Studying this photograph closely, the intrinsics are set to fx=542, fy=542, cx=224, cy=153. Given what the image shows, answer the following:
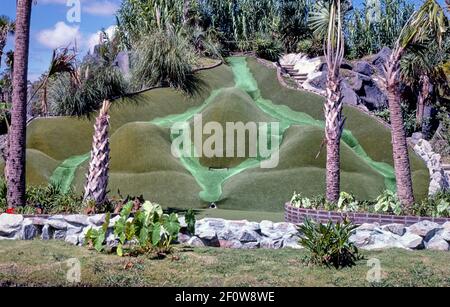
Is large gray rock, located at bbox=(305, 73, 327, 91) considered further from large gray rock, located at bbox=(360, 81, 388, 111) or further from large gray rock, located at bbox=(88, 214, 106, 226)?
large gray rock, located at bbox=(88, 214, 106, 226)

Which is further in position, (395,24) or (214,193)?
(395,24)

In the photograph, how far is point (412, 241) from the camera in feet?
28.8

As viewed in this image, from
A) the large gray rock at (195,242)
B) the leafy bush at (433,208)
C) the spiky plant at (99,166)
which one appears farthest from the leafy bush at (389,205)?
the spiky plant at (99,166)

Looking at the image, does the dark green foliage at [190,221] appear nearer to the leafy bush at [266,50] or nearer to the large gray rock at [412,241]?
the large gray rock at [412,241]

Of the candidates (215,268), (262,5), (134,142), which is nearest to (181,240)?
(215,268)

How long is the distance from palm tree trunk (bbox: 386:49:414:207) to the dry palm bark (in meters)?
1.10

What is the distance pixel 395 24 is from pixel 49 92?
3059 cm

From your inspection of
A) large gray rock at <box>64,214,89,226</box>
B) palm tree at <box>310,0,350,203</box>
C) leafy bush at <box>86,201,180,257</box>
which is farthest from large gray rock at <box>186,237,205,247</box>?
palm tree at <box>310,0,350,203</box>

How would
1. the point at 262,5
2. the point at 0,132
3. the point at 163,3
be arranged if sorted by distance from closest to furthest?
the point at 0,132
the point at 163,3
the point at 262,5

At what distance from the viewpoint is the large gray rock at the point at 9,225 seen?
30.6 ft

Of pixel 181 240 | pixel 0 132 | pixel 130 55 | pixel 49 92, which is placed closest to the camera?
pixel 181 240

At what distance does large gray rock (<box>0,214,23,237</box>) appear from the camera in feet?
30.6
